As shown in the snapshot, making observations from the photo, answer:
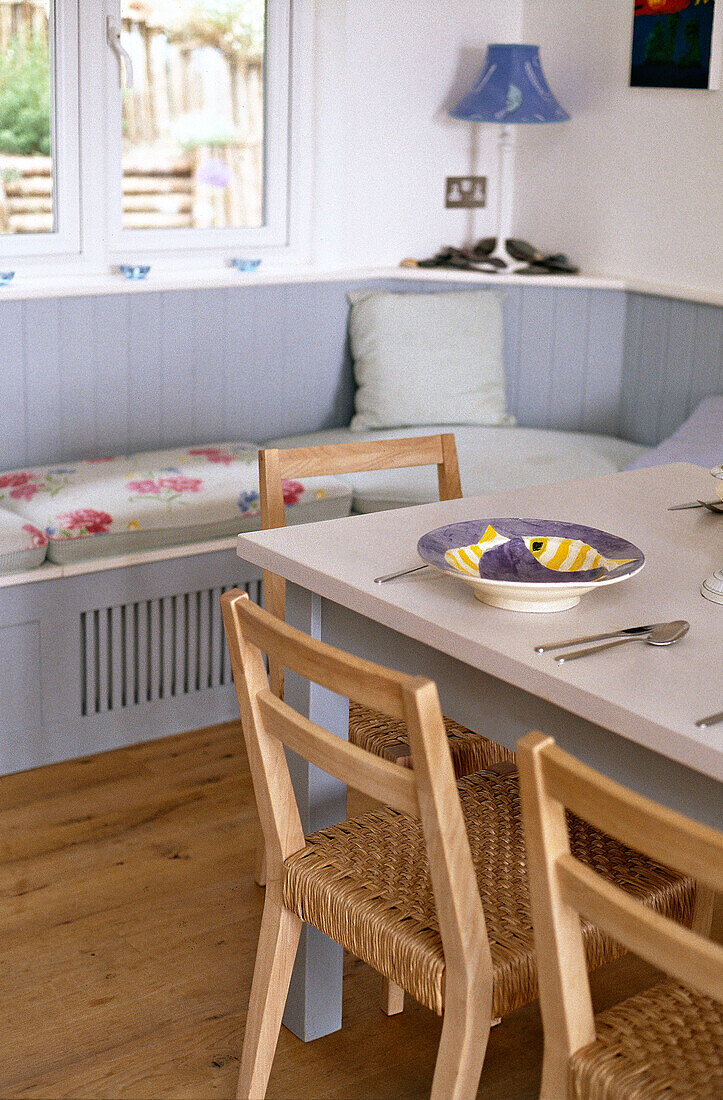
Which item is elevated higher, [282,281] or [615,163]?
[615,163]

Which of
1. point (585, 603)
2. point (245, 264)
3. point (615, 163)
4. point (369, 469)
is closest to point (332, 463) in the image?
point (369, 469)

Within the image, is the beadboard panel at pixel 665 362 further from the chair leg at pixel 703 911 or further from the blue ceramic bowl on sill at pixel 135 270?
the chair leg at pixel 703 911

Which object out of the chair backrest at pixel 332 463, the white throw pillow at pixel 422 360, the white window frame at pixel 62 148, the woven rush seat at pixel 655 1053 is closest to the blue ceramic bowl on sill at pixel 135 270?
the white window frame at pixel 62 148

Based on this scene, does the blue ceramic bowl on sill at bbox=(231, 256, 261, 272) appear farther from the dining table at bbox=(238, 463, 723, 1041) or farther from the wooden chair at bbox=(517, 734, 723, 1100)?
the wooden chair at bbox=(517, 734, 723, 1100)

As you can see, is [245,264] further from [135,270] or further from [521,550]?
[521,550]

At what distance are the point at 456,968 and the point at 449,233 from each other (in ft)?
10.1

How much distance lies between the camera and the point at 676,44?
345 centimetres

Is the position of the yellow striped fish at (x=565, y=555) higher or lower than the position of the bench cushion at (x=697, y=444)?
higher

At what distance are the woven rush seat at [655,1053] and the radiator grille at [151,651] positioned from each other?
1736mm

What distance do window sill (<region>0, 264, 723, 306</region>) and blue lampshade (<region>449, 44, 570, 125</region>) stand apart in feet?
1.54

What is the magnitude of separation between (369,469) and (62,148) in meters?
1.64

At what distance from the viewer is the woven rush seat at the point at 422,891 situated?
4.54 ft

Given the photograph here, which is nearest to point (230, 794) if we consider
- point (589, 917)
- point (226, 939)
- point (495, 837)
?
point (226, 939)

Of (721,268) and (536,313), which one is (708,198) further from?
(536,313)
